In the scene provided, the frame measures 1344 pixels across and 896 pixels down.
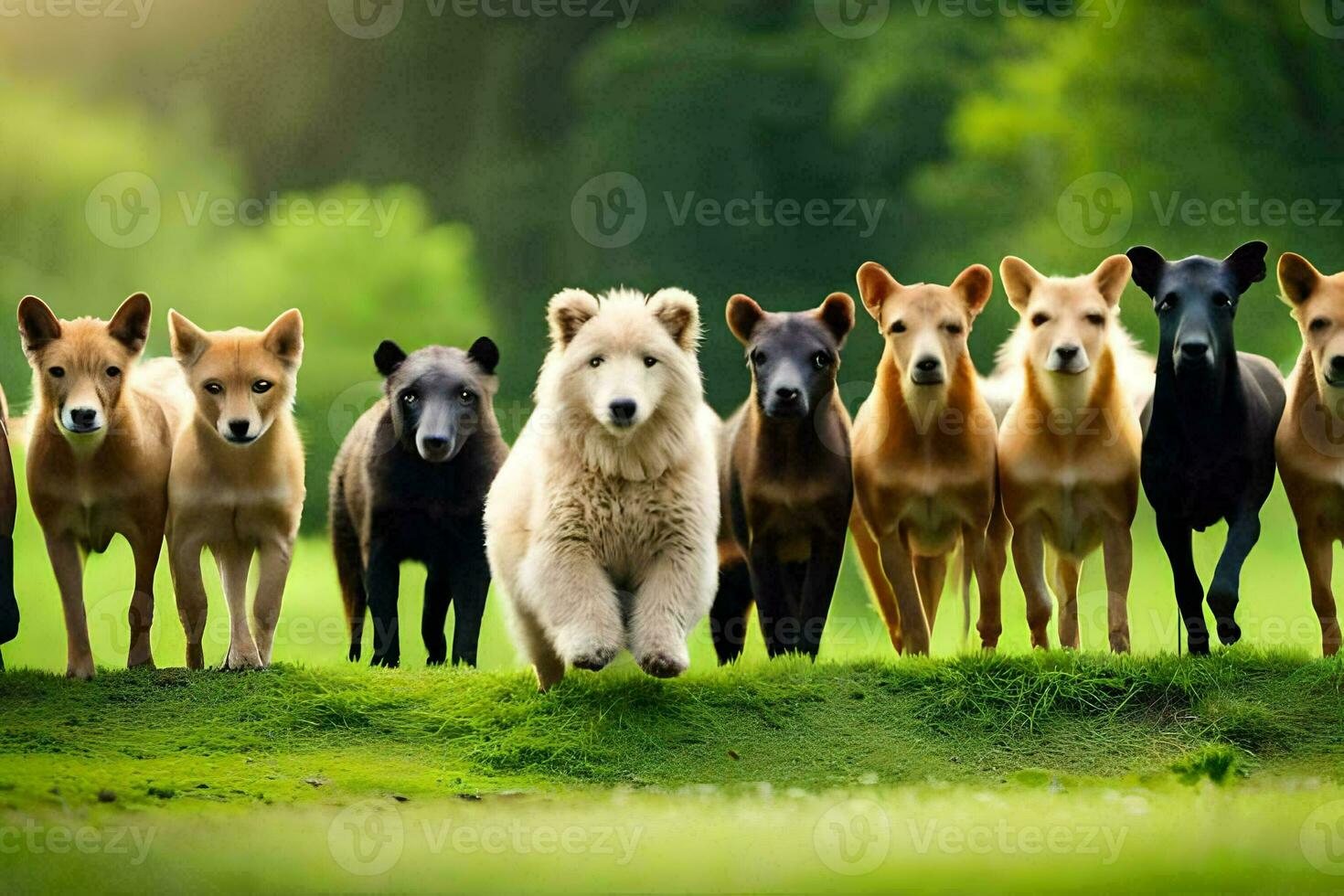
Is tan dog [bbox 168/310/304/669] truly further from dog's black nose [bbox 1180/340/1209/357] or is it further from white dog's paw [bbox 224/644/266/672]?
dog's black nose [bbox 1180/340/1209/357]

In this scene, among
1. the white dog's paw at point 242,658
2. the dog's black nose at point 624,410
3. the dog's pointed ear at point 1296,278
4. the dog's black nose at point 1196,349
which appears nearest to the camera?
the dog's black nose at point 624,410

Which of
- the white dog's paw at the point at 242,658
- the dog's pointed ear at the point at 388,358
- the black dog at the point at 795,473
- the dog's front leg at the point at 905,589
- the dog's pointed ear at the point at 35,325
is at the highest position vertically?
the dog's pointed ear at the point at 35,325

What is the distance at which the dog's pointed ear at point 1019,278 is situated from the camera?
26.4 ft

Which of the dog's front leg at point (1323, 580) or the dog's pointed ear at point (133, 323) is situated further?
the dog's pointed ear at point (133, 323)

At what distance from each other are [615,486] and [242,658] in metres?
2.14

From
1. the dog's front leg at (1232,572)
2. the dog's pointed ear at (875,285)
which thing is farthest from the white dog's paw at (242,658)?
the dog's front leg at (1232,572)

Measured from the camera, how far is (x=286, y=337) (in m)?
8.08

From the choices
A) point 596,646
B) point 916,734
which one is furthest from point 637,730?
point 916,734

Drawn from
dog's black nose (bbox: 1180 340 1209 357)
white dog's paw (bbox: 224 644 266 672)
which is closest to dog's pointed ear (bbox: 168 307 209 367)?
white dog's paw (bbox: 224 644 266 672)

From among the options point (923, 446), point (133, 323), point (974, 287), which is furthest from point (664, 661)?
point (133, 323)

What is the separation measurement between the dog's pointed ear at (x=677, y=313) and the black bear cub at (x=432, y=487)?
1574 mm

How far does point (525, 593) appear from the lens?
23.8ft

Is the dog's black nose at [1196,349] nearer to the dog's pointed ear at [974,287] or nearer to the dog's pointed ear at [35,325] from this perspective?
the dog's pointed ear at [974,287]

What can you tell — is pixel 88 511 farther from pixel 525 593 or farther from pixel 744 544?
pixel 744 544
